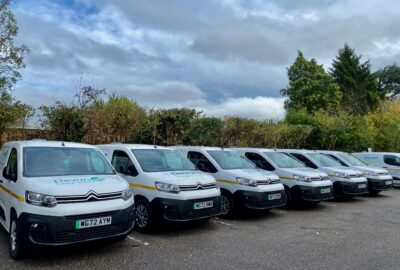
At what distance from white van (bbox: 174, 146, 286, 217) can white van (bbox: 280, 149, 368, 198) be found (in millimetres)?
3901

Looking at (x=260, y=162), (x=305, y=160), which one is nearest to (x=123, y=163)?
(x=260, y=162)

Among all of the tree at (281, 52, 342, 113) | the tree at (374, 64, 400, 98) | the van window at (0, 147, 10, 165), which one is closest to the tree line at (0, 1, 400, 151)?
the tree at (281, 52, 342, 113)

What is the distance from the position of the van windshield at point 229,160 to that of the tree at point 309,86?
29994 millimetres

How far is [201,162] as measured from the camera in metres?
9.80

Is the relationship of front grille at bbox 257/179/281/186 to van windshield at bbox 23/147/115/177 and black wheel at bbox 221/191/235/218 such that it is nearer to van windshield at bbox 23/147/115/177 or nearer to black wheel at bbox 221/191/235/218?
black wheel at bbox 221/191/235/218

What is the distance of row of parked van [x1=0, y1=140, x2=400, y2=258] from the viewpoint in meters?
5.30

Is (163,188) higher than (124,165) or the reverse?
the reverse

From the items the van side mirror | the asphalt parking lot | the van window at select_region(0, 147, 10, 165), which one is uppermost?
the van window at select_region(0, 147, 10, 165)

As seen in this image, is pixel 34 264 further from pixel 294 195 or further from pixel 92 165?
pixel 294 195

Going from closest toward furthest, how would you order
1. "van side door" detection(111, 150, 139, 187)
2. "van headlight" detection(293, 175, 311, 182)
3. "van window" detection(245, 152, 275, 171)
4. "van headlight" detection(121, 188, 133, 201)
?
"van headlight" detection(121, 188, 133, 201) → "van side door" detection(111, 150, 139, 187) → "van headlight" detection(293, 175, 311, 182) → "van window" detection(245, 152, 275, 171)

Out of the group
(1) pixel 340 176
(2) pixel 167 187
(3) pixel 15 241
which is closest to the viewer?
(3) pixel 15 241

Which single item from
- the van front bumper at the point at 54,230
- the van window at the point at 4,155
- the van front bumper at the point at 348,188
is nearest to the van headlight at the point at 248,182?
the van front bumper at the point at 54,230

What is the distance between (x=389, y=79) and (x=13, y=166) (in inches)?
2396

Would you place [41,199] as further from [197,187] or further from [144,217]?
[197,187]
